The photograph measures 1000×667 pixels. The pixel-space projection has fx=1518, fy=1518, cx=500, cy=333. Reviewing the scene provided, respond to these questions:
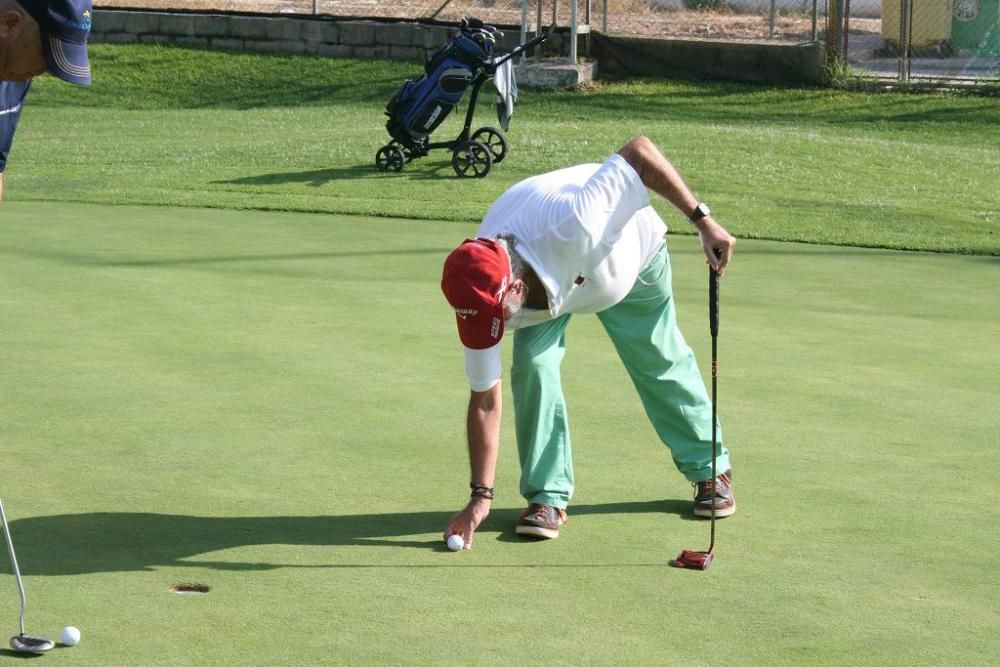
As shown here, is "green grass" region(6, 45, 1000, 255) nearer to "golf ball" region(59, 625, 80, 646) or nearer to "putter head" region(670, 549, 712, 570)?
"putter head" region(670, 549, 712, 570)

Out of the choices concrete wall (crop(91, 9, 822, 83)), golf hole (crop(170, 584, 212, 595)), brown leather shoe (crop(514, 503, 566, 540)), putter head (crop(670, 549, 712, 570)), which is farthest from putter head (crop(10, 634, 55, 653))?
concrete wall (crop(91, 9, 822, 83))

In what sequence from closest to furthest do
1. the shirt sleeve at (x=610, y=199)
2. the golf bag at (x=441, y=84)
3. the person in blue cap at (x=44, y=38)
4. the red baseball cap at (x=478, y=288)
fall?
the person in blue cap at (x=44, y=38), the red baseball cap at (x=478, y=288), the shirt sleeve at (x=610, y=199), the golf bag at (x=441, y=84)

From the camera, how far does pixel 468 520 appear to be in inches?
179

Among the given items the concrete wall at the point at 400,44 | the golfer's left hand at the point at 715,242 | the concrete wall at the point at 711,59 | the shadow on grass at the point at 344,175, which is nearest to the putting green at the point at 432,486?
the golfer's left hand at the point at 715,242

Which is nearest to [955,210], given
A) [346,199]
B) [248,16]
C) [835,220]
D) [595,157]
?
[835,220]

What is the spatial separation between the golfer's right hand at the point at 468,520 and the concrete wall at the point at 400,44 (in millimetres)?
17638

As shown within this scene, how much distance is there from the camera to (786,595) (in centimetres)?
411

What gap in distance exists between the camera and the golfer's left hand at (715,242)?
4.57 metres

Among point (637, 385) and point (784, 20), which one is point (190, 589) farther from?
point (784, 20)

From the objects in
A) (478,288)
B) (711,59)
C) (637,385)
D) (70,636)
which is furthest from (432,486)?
(711,59)

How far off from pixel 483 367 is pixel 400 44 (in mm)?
18980

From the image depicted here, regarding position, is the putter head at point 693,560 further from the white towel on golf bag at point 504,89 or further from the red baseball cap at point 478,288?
the white towel on golf bag at point 504,89

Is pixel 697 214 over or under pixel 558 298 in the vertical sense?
over

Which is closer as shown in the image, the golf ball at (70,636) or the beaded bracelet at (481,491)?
the golf ball at (70,636)
